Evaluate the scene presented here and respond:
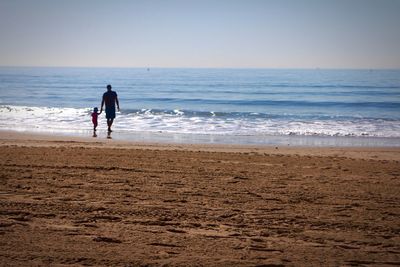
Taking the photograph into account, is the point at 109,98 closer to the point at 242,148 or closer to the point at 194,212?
the point at 242,148

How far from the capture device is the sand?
404 cm

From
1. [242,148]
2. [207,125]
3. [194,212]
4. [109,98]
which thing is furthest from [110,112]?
[194,212]

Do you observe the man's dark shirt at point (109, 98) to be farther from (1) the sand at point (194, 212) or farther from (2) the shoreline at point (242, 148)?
(1) the sand at point (194, 212)

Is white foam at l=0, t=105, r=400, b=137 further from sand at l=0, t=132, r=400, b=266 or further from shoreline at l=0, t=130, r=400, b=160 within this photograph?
sand at l=0, t=132, r=400, b=266

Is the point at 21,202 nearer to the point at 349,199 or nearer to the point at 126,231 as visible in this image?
the point at 126,231

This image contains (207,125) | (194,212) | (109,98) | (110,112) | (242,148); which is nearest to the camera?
(194,212)

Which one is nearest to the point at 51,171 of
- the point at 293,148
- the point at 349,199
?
the point at 349,199

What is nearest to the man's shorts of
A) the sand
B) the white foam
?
the white foam

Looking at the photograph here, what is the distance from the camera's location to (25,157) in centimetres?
943

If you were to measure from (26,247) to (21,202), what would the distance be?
177cm

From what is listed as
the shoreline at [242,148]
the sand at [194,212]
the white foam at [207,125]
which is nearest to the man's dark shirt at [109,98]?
the shoreline at [242,148]

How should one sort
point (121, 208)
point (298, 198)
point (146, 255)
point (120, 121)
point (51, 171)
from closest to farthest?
point (146, 255) → point (121, 208) → point (298, 198) → point (51, 171) → point (120, 121)

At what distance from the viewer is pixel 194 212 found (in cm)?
542

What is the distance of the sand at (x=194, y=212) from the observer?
4.04m
